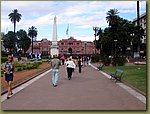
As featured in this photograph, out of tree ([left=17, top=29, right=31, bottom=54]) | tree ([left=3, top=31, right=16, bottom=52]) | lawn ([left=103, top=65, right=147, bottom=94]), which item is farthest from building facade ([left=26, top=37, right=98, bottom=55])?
lawn ([left=103, top=65, right=147, bottom=94])

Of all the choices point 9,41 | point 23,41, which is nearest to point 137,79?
point 9,41

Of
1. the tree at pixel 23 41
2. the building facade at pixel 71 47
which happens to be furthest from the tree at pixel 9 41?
the building facade at pixel 71 47

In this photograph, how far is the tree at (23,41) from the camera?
131600mm

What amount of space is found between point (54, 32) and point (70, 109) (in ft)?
169

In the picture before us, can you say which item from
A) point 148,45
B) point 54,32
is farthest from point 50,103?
point 54,32

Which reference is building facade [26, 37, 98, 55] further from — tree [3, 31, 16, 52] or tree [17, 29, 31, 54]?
tree [3, 31, 16, 52]

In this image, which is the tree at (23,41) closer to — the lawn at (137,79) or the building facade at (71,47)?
the building facade at (71,47)

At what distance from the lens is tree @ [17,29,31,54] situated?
432 ft

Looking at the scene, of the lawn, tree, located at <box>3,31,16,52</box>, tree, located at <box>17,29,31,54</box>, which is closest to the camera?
the lawn

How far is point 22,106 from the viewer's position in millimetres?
10656

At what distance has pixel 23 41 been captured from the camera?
132 m

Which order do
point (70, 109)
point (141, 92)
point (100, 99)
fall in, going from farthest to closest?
point (141, 92) < point (100, 99) < point (70, 109)

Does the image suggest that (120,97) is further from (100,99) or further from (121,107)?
(121,107)

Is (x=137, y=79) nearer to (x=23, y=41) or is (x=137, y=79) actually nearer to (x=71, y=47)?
(x=71, y=47)
